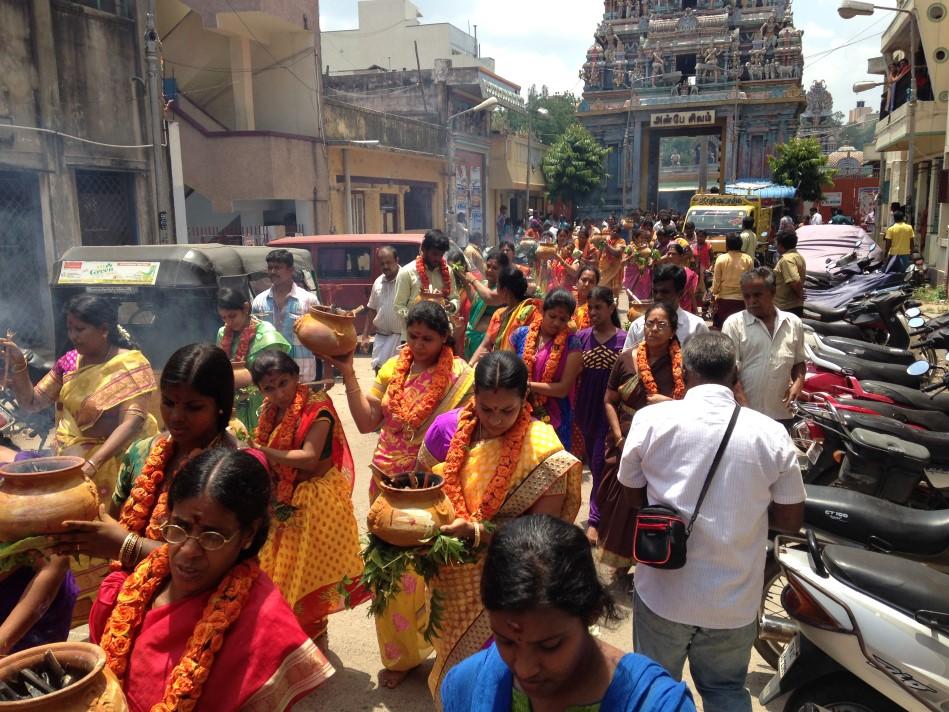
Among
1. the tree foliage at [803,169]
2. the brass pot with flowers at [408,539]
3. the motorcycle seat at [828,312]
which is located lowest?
the motorcycle seat at [828,312]

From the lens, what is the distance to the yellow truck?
20.5 meters

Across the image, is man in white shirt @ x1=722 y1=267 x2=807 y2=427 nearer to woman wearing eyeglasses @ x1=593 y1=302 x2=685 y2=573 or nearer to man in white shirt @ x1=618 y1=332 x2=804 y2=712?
woman wearing eyeglasses @ x1=593 y1=302 x2=685 y2=573

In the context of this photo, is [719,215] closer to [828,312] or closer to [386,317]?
[828,312]

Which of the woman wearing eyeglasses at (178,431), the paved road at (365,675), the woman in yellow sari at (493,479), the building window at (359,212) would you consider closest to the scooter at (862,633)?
the paved road at (365,675)

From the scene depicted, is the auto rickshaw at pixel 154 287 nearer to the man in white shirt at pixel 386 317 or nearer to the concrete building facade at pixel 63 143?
the man in white shirt at pixel 386 317

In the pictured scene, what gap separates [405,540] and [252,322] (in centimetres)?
310

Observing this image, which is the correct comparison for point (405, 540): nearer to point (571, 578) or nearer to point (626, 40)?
point (571, 578)

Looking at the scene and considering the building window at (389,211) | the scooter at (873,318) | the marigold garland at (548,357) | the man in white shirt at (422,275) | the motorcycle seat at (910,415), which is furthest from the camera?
the building window at (389,211)

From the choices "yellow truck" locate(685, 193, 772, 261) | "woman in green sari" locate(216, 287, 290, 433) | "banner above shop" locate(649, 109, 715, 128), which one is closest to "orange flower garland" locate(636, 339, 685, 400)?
"woman in green sari" locate(216, 287, 290, 433)

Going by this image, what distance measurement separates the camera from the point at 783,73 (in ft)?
140

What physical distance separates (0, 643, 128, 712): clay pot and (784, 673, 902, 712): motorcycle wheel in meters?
2.45

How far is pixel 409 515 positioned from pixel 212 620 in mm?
793

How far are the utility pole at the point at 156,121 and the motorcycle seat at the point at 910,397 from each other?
10651mm

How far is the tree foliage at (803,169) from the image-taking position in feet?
120
